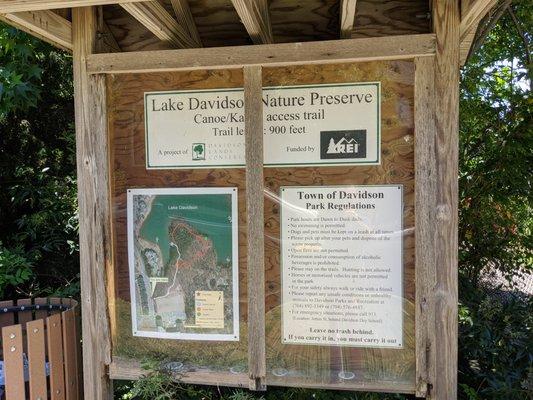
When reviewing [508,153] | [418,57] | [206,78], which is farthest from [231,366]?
[508,153]

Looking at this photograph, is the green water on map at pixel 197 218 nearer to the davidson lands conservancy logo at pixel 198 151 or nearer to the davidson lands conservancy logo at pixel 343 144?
the davidson lands conservancy logo at pixel 198 151

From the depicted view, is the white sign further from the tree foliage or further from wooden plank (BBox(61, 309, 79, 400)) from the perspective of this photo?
the tree foliage

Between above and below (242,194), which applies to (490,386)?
below

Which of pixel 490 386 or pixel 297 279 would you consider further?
pixel 490 386

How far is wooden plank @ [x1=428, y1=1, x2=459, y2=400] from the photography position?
251 cm

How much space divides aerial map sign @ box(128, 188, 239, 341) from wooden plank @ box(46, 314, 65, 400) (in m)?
0.50

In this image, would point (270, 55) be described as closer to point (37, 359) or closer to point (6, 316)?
point (37, 359)

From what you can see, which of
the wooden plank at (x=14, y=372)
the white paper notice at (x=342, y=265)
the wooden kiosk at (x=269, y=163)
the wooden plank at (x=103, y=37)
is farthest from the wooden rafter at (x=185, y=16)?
the wooden plank at (x=14, y=372)

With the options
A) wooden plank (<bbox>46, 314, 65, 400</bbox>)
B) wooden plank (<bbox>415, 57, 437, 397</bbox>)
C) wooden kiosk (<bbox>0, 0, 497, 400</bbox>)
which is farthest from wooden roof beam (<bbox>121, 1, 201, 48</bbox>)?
wooden plank (<bbox>46, 314, 65, 400</bbox>)

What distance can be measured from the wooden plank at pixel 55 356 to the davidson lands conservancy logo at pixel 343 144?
1950 mm

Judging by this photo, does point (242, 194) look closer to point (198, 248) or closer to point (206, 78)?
point (198, 248)

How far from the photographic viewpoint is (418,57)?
2.53m

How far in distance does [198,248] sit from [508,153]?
345cm

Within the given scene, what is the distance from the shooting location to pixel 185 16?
292 centimetres
